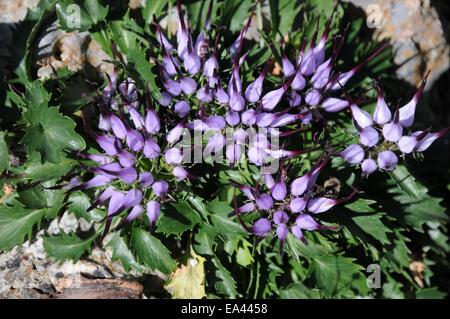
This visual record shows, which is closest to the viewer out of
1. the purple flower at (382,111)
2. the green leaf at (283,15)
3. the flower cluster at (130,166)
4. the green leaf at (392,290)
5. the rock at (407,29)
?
the flower cluster at (130,166)

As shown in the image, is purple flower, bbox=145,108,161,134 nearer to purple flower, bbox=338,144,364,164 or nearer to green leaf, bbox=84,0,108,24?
green leaf, bbox=84,0,108,24

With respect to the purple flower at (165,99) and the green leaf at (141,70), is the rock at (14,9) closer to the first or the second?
the green leaf at (141,70)

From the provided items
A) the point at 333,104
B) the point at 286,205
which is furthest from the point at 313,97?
the point at 286,205

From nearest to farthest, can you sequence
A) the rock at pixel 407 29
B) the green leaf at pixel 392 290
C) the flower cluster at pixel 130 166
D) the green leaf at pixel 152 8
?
the flower cluster at pixel 130 166 → the green leaf at pixel 152 8 → the green leaf at pixel 392 290 → the rock at pixel 407 29

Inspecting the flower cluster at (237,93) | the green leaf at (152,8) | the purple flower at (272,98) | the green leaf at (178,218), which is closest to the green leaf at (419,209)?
the flower cluster at (237,93)

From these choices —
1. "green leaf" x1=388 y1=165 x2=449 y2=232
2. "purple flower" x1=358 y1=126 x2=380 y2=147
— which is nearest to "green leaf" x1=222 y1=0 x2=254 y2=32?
"purple flower" x1=358 y1=126 x2=380 y2=147

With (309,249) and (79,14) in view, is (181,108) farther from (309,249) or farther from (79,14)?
(309,249)
